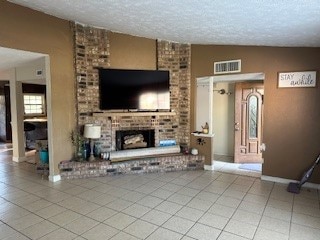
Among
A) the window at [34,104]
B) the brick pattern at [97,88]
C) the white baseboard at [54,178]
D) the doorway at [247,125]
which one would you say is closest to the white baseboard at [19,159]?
the white baseboard at [54,178]

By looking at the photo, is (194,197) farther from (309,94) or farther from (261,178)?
(309,94)

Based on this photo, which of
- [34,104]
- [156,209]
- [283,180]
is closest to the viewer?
[156,209]

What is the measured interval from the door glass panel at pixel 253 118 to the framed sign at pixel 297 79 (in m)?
1.40

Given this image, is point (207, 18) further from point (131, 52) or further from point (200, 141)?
point (200, 141)

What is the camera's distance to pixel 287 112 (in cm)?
413

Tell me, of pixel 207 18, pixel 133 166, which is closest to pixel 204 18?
pixel 207 18

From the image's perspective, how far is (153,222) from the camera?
2.78 metres

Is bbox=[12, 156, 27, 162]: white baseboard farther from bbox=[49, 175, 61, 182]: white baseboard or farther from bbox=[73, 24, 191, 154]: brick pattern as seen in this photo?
bbox=[73, 24, 191, 154]: brick pattern

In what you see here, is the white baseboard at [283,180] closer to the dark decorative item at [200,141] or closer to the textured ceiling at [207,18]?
the dark decorative item at [200,141]

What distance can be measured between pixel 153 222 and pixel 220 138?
4140 millimetres

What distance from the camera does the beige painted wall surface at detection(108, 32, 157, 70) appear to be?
469 cm

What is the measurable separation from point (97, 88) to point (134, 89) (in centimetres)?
75

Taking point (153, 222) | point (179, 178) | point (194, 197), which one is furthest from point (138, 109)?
point (153, 222)

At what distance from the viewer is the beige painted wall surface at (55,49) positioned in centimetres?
352
